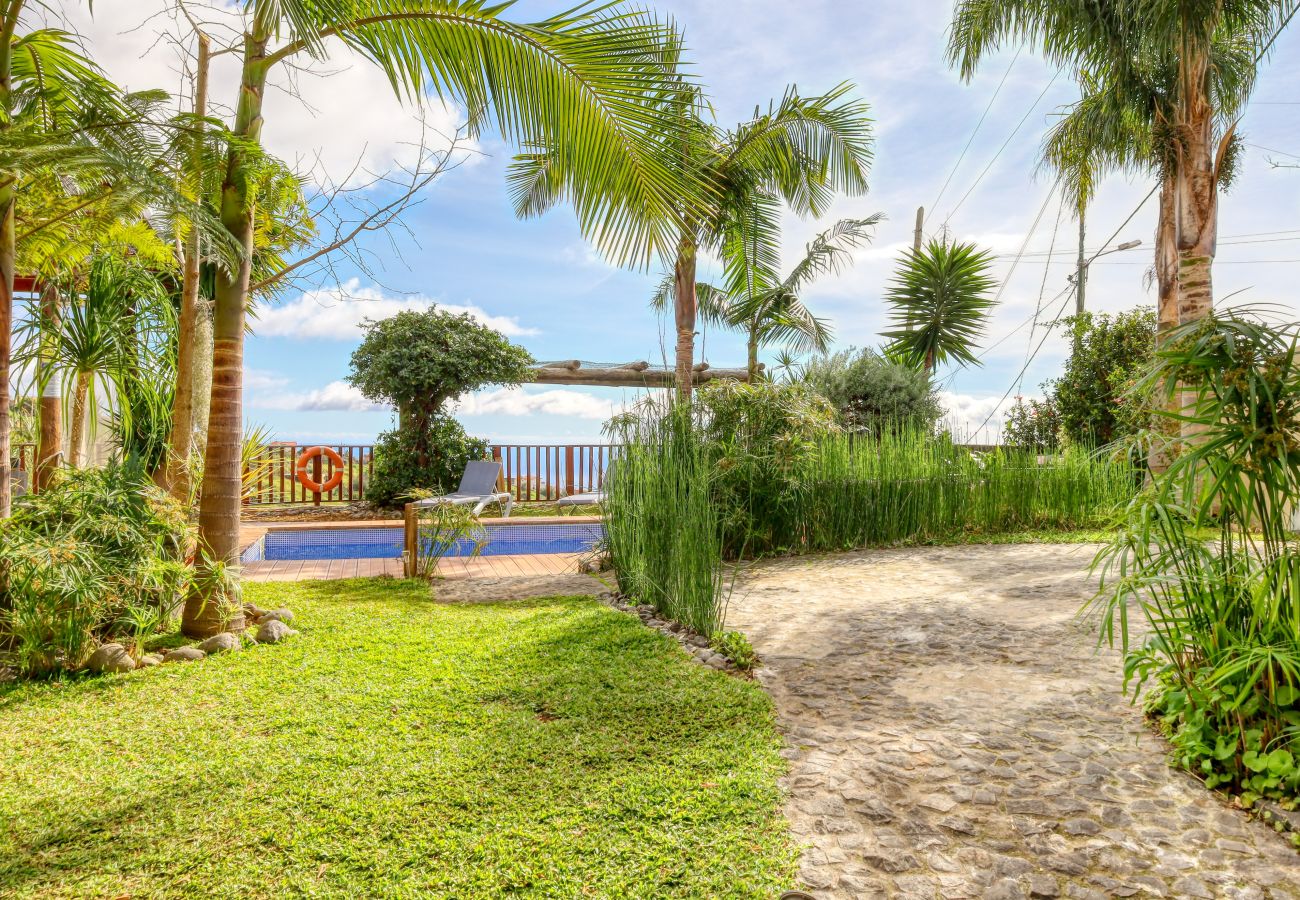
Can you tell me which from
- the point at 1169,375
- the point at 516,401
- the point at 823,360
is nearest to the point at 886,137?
the point at 823,360

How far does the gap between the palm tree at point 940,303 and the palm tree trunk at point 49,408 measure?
1045 cm

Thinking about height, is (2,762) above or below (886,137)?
below

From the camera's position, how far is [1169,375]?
1.98 m

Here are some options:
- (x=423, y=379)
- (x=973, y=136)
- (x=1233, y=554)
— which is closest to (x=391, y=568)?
(x=423, y=379)

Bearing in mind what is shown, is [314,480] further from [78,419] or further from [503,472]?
[78,419]

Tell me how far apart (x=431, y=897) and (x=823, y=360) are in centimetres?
967

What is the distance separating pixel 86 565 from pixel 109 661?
0.45m

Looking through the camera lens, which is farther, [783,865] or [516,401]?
[516,401]

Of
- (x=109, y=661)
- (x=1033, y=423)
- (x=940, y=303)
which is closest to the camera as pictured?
(x=109, y=661)

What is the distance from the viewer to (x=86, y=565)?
2834 mm

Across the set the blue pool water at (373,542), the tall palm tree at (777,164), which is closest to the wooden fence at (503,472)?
the blue pool water at (373,542)

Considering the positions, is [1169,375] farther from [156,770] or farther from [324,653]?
[324,653]

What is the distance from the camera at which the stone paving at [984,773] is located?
5.34ft

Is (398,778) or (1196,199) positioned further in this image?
(1196,199)
